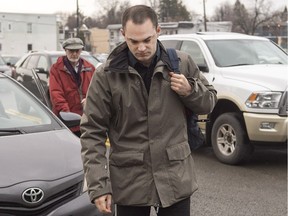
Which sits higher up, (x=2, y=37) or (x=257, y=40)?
(x=2, y=37)

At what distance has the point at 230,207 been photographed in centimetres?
494

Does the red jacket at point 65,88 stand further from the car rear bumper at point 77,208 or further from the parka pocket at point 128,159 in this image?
the parka pocket at point 128,159

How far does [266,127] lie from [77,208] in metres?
3.42

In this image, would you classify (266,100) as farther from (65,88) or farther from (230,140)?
(65,88)

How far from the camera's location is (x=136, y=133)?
251cm

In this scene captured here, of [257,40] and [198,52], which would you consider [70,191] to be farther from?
[257,40]

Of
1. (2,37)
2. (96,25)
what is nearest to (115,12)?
(96,25)

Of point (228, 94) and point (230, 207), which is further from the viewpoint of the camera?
point (228, 94)

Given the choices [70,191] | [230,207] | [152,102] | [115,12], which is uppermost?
[115,12]

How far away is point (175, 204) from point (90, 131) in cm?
61

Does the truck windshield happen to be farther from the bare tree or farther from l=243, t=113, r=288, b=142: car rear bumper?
the bare tree

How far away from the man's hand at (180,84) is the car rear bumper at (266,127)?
383 centimetres

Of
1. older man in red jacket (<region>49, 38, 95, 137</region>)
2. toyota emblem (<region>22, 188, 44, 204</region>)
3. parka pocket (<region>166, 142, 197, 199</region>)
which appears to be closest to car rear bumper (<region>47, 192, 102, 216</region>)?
toyota emblem (<region>22, 188, 44, 204</region>)

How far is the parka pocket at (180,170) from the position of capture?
253 centimetres
